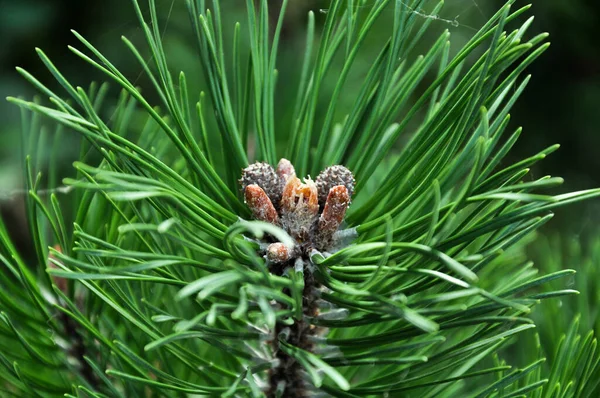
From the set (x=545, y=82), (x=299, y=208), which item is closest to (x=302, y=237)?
(x=299, y=208)

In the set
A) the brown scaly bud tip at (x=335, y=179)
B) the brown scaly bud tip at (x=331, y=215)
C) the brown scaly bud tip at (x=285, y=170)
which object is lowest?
the brown scaly bud tip at (x=331, y=215)

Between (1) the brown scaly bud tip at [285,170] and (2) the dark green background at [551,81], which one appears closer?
(1) the brown scaly bud tip at [285,170]

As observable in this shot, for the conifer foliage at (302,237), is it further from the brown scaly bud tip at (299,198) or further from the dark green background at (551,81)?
the dark green background at (551,81)

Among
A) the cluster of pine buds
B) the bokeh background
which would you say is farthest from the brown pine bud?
the bokeh background

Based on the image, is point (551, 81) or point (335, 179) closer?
point (335, 179)

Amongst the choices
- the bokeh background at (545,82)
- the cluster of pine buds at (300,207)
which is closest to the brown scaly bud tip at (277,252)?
the cluster of pine buds at (300,207)

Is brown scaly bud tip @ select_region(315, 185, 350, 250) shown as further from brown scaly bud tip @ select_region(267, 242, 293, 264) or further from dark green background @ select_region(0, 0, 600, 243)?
dark green background @ select_region(0, 0, 600, 243)

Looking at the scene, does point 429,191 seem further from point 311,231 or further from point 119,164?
point 119,164

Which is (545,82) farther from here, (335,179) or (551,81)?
(335,179)
